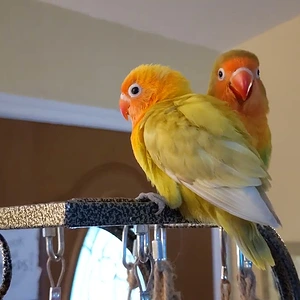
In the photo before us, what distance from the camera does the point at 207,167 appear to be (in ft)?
1.72

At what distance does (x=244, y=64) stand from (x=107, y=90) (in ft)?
2.66

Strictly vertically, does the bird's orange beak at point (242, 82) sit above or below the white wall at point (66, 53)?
below

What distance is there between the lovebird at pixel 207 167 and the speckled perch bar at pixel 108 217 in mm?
32

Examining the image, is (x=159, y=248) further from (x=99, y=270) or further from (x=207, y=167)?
(x=99, y=270)

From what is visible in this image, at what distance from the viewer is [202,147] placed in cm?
53

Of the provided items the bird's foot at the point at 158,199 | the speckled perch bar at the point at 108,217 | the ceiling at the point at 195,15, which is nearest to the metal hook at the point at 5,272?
the speckled perch bar at the point at 108,217

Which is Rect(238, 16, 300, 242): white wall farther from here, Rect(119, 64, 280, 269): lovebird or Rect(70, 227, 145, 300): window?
Rect(119, 64, 280, 269): lovebird

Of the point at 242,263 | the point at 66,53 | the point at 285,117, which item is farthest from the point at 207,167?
the point at 285,117

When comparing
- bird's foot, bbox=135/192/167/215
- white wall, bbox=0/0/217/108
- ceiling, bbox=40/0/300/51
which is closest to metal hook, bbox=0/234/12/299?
bird's foot, bbox=135/192/167/215

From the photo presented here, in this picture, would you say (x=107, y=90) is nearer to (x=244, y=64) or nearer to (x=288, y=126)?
(x=288, y=126)

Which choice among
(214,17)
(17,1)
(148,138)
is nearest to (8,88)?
(17,1)

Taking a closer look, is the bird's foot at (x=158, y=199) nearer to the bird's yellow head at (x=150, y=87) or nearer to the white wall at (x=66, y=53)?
the bird's yellow head at (x=150, y=87)

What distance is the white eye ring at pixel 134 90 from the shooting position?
2.17 ft

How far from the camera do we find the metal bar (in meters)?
0.43
